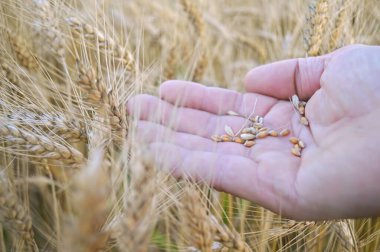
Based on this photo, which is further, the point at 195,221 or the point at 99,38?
the point at 99,38

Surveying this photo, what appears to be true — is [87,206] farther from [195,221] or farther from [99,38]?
[99,38]

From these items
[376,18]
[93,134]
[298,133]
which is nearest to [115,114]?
[93,134]

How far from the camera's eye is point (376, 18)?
1.89 m

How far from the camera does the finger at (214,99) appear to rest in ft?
4.88

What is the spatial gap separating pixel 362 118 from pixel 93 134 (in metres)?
0.76

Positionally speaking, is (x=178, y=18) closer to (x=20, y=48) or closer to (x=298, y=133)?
(x=20, y=48)

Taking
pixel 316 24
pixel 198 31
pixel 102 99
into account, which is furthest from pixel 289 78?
pixel 102 99

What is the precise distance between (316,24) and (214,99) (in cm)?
45

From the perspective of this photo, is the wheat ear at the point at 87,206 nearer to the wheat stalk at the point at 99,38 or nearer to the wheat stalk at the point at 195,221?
the wheat stalk at the point at 195,221

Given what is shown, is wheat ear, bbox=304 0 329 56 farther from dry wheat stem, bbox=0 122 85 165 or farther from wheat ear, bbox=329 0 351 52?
dry wheat stem, bbox=0 122 85 165

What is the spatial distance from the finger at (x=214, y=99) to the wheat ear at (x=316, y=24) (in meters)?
0.24

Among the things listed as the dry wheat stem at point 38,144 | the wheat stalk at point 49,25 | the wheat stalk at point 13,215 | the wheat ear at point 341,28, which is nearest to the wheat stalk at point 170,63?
the wheat stalk at point 49,25

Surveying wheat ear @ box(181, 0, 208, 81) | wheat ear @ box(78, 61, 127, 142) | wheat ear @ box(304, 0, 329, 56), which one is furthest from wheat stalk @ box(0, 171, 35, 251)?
wheat ear @ box(304, 0, 329, 56)

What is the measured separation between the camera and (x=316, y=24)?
147 cm
